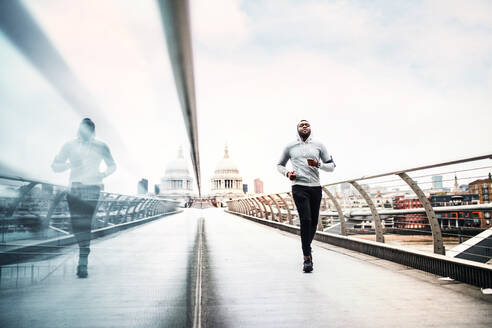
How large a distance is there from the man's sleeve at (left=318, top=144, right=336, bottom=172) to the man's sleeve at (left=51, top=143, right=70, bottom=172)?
2.95 m

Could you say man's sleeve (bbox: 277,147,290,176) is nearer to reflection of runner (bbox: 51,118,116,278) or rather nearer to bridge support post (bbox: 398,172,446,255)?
bridge support post (bbox: 398,172,446,255)

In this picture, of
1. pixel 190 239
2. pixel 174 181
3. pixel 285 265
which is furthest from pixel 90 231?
pixel 285 265

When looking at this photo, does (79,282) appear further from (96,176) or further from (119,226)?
(96,176)

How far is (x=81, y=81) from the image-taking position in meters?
0.89

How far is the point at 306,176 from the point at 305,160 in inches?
5.9

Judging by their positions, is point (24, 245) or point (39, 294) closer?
point (24, 245)

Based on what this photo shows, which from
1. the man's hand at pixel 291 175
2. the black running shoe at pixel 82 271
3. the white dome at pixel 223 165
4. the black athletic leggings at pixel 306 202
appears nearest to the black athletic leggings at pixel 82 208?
the black running shoe at pixel 82 271

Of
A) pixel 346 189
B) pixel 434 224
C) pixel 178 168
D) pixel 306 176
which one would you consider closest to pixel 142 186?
pixel 178 168

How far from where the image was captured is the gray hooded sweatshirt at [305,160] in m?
3.74

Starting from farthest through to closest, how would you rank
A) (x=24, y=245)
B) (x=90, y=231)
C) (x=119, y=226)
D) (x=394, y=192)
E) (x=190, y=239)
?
(x=394, y=192)
(x=190, y=239)
(x=119, y=226)
(x=90, y=231)
(x=24, y=245)

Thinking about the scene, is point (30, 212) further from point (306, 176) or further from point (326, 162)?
point (326, 162)

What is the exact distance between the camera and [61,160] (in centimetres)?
101

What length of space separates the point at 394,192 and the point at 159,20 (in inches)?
192

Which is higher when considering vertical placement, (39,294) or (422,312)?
(39,294)
